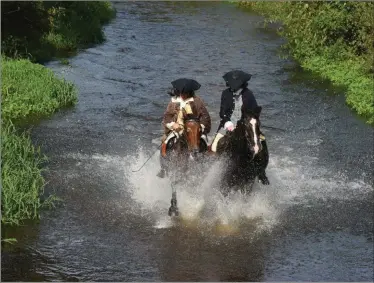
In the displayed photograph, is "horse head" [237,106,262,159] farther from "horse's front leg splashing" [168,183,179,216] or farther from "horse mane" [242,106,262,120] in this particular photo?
"horse's front leg splashing" [168,183,179,216]

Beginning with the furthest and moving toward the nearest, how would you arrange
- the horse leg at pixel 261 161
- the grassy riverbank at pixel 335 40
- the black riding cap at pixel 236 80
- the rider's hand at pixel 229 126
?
the grassy riverbank at pixel 335 40, the horse leg at pixel 261 161, the black riding cap at pixel 236 80, the rider's hand at pixel 229 126

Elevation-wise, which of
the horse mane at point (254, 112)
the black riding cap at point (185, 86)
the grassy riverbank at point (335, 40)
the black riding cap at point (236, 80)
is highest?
the black riding cap at point (236, 80)

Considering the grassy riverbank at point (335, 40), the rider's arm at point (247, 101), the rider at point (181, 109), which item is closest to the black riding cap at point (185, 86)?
the rider at point (181, 109)

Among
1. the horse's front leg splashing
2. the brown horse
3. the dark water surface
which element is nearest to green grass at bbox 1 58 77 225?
the dark water surface

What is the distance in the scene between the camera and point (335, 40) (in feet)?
79.9

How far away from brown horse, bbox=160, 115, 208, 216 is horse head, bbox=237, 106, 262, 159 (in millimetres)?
720

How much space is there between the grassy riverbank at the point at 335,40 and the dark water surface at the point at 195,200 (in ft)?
2.52

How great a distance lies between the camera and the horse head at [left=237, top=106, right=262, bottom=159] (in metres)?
10.8

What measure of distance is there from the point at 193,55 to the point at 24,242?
54.0 ft

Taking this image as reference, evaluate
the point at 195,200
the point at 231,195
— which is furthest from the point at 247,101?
the point at 195,200

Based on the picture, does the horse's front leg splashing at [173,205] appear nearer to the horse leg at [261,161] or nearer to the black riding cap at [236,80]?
the horse leg at [261,161]

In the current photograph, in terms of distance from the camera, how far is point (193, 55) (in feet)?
86.7

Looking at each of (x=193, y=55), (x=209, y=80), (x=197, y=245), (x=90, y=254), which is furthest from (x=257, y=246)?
(x=193, y=55)

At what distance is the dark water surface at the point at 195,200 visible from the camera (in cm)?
1030
